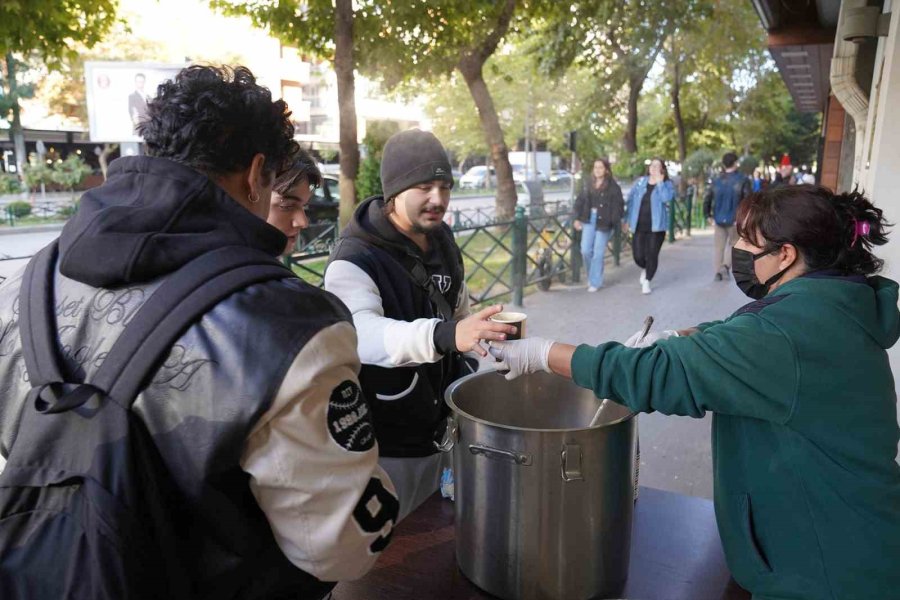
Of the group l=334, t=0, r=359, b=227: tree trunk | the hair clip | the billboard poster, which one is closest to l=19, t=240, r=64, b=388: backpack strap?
the hair clip

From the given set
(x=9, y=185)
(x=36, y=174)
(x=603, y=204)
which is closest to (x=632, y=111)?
(x=603, y=204)

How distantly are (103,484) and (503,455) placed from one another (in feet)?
2.41

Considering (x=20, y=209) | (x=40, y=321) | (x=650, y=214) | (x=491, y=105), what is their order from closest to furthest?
(x=40, y=321) < (x=650, y=214) < (x=491, y=105) < (x=20, y=209)

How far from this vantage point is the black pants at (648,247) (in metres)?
9.37

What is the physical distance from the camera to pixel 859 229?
1.55 metres

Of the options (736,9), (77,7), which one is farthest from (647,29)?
(77,7)

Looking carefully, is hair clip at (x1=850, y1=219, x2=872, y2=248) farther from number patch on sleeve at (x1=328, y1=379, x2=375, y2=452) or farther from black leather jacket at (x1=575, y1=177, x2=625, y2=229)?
black leather jacket at (x1=575, y1=177, x2=625, y2=229)

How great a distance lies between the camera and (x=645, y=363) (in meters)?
1.46

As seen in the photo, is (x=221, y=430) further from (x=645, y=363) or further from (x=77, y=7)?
(x=77, y=7)

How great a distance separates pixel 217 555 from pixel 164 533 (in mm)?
115

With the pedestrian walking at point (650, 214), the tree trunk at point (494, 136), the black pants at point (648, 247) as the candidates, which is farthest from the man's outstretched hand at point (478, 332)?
the tree trunk at point (494, 136)

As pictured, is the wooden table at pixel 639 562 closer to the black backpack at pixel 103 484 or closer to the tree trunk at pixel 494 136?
the black backpack at pixel 103 484

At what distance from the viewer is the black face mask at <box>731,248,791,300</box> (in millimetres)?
1638

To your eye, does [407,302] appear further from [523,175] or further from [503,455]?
[523,175]
